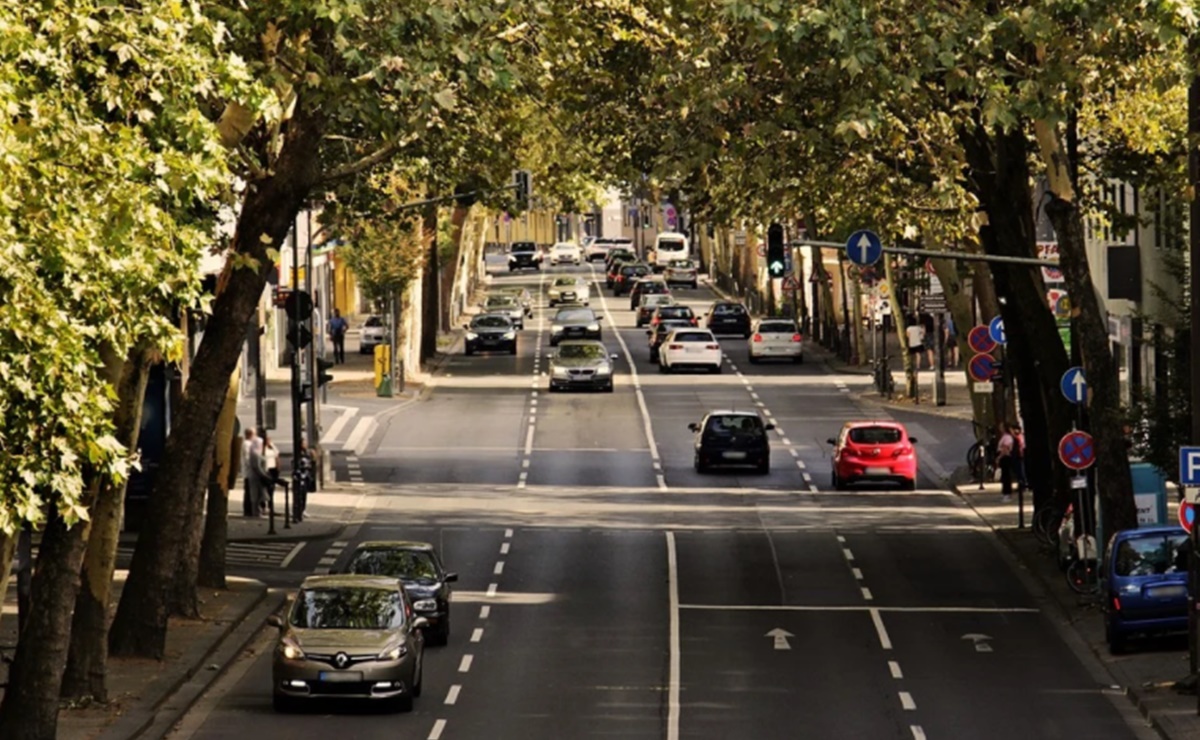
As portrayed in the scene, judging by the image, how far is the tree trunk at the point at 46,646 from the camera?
25.8 meters

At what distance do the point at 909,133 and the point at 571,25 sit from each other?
7564 mm

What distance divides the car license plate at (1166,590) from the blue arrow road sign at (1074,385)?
6.64 m

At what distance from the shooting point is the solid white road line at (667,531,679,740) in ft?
93.2

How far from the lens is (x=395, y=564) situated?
3456 cm

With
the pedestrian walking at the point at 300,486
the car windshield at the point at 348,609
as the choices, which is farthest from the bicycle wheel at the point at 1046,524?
the car windshield at the point at 348,609

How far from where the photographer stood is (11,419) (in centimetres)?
1942

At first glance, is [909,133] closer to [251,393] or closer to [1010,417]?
[1010,417]

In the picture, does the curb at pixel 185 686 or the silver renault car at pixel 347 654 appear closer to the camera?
the curb at pixel 185 686

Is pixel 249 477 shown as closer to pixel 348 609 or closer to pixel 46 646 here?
pixel 348 609

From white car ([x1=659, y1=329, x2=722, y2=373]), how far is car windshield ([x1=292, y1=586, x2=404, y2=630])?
53.0m

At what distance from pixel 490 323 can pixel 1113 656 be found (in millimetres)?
59358

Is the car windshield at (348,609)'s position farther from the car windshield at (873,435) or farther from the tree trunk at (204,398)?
the car windshield at (873,435)

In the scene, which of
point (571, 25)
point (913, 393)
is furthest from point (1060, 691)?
point (913, 393)

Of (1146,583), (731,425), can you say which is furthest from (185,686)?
(731,425)
